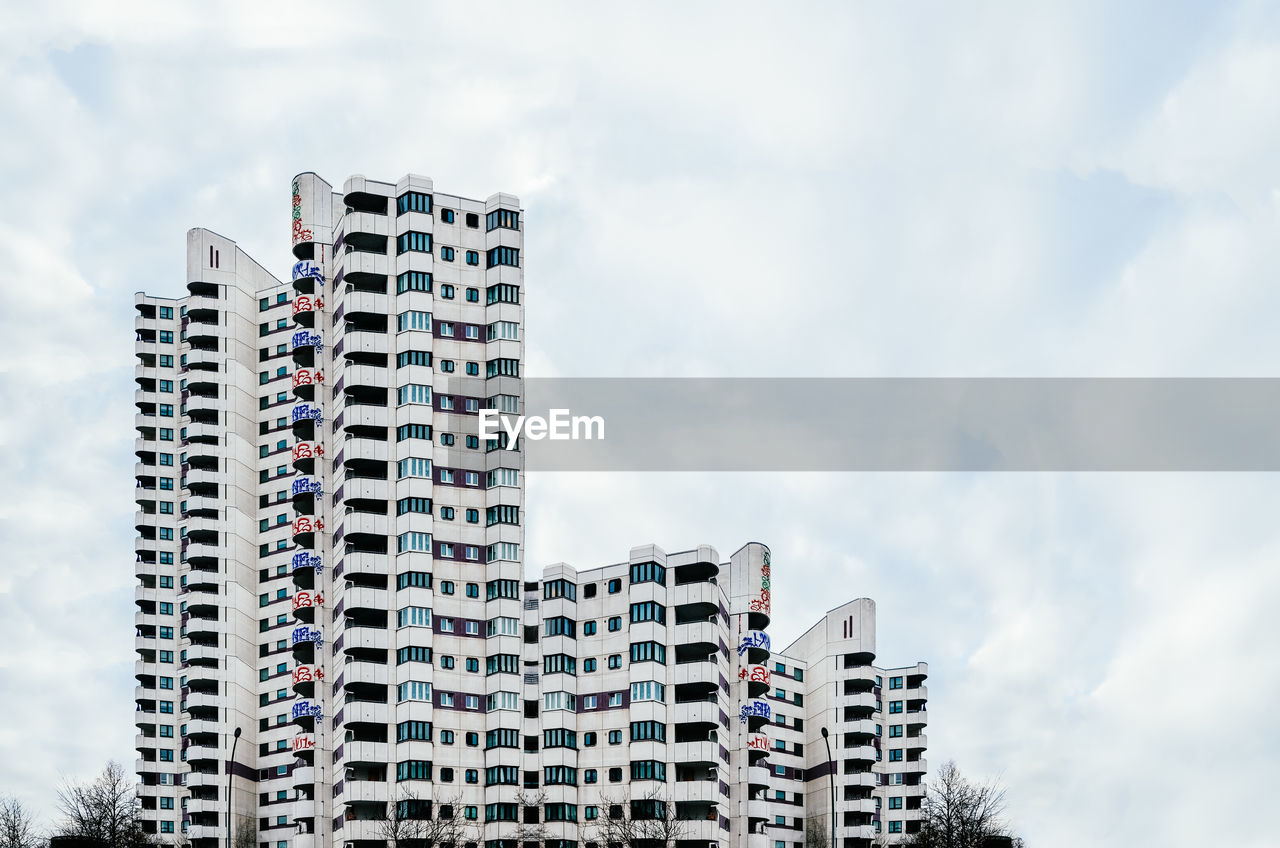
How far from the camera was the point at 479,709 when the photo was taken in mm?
172000

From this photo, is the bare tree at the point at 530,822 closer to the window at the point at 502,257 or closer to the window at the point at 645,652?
the window at the point at 645,652

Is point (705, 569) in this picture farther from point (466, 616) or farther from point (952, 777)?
point (952, 777)

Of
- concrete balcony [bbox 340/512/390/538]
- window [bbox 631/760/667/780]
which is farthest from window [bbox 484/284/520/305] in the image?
window [bbox 631/760/667/780]

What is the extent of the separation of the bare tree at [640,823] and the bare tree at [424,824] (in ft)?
45.2

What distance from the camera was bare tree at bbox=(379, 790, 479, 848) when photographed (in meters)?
159

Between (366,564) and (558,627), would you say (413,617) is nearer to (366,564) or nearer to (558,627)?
(366,564)

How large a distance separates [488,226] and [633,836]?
70.6 metres

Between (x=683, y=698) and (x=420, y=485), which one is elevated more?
(x=420, y=485)

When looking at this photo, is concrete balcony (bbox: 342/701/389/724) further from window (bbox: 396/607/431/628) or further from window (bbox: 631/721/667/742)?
window (bbox: 631/721/667/742)

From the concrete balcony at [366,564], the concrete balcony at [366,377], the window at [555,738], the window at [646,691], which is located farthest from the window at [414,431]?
the window at [646,691]

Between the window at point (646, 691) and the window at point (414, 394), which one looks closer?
the window at point (646, 691)

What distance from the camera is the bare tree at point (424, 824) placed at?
15938 centimetres

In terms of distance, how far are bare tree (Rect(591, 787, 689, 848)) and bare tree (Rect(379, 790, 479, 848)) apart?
45.2ft

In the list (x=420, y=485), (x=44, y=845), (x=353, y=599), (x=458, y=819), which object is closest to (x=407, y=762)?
(x=458, y=819)
